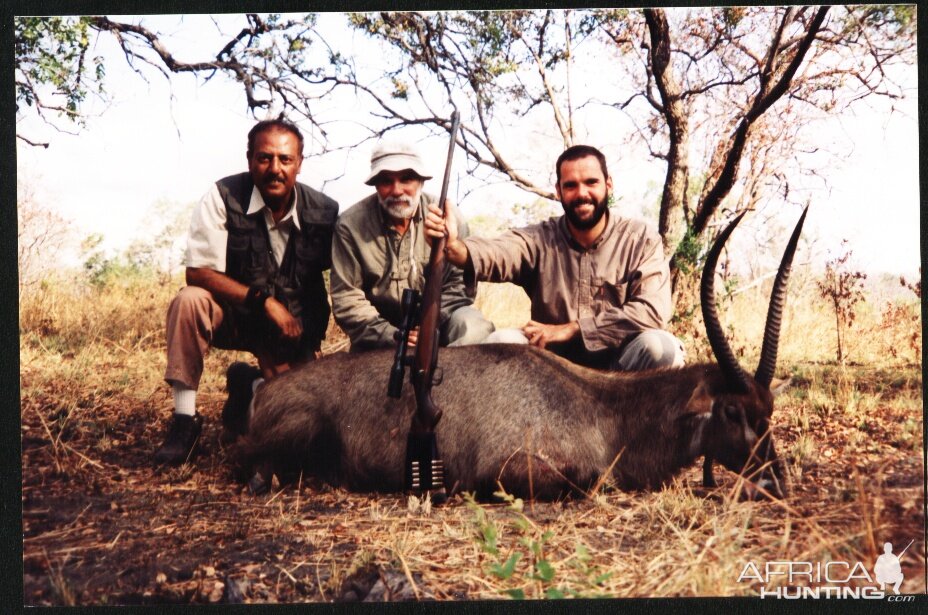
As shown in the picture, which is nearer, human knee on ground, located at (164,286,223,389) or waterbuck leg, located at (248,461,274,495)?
waterbuck leg, located at (248,461,274,495)

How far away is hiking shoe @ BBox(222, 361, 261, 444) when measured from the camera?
4781 millimetres

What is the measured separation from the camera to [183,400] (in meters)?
4.62

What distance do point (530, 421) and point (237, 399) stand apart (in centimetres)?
173

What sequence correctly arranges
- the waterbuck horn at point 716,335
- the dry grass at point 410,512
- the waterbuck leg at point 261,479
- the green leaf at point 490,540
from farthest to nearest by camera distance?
the waterbuck leg at point 261,479, the waterbuck horn at point 716,335, the dry grass at point 410,512, the green leaf at point 490,540

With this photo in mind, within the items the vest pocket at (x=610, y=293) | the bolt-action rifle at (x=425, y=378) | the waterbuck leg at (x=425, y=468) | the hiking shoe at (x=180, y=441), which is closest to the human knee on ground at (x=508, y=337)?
the vest pocket at (x=610, y=293)

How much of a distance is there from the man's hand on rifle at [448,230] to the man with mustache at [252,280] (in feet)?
2.50

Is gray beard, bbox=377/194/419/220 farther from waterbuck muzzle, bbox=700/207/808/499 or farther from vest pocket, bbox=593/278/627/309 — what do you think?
waterbuck muzzle, bbox=700/207/808/499

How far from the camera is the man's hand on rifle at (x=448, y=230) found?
167 inches

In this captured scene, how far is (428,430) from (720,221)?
6.70 ft

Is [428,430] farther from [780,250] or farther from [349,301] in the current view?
[780,250]

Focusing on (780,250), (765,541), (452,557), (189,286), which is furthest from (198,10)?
(765,541)

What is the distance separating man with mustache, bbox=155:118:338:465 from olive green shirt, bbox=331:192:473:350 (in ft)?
0.46

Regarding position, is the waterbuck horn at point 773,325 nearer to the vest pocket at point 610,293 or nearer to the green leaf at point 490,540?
the vest pocket at point 610,293

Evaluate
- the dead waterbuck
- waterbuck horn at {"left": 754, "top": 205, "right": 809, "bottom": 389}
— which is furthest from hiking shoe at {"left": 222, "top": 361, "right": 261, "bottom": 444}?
waterbuck horn at {"left": 754, "top": 205, "right": 809, "bottom": 389}
